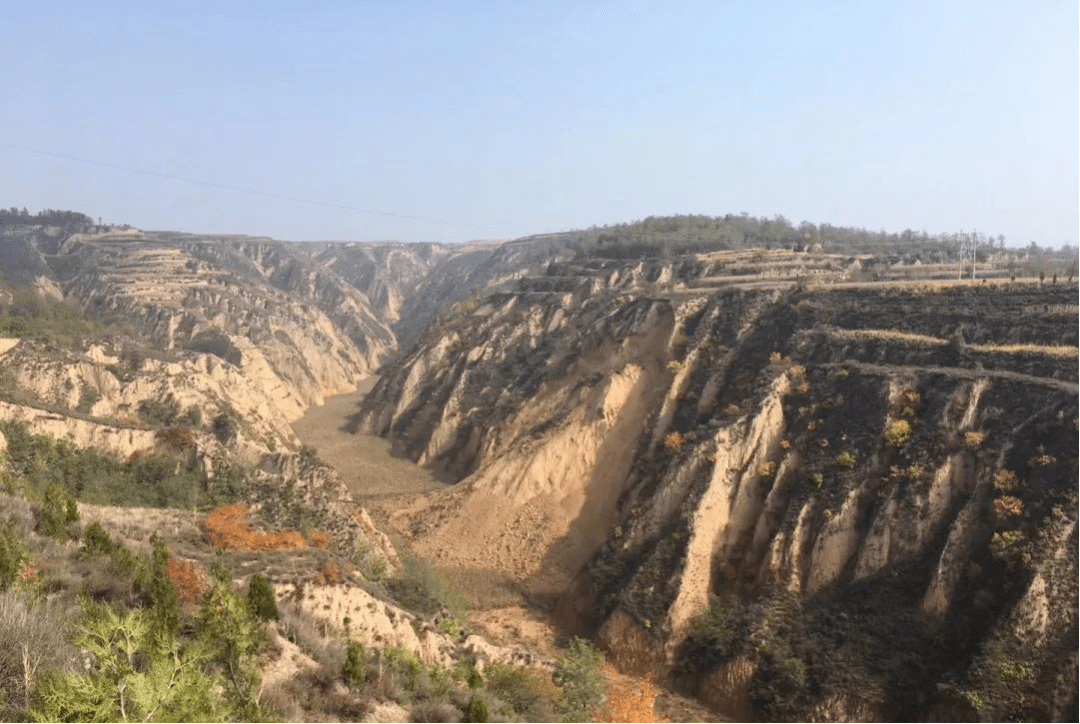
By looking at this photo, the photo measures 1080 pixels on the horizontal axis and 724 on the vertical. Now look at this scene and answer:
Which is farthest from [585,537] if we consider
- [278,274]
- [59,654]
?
[278,274]

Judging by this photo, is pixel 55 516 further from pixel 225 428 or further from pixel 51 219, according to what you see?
pixel 51 219

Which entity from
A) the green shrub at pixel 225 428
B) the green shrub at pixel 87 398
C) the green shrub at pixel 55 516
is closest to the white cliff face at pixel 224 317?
the green shrub at pixel 225 428

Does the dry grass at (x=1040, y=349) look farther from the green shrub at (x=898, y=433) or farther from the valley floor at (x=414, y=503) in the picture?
the valley floor at (x=414, y=503)

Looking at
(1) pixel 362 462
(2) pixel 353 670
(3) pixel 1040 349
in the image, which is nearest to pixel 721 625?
(2) pixel 353 670

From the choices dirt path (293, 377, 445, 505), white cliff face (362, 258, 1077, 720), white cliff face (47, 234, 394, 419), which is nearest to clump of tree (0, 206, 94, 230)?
white cliff face (47, 234, 394, 419)

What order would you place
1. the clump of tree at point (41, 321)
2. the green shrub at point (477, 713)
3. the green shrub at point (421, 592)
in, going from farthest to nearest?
the clump of tree at point (41, 321)
the green shrub at point (421, 592)
the green shrub at point (477, 713)

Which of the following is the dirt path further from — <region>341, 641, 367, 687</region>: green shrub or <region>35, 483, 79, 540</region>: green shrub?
<region>341, 641, 367, 687</region>: green shrub

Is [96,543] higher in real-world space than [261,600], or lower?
higher
